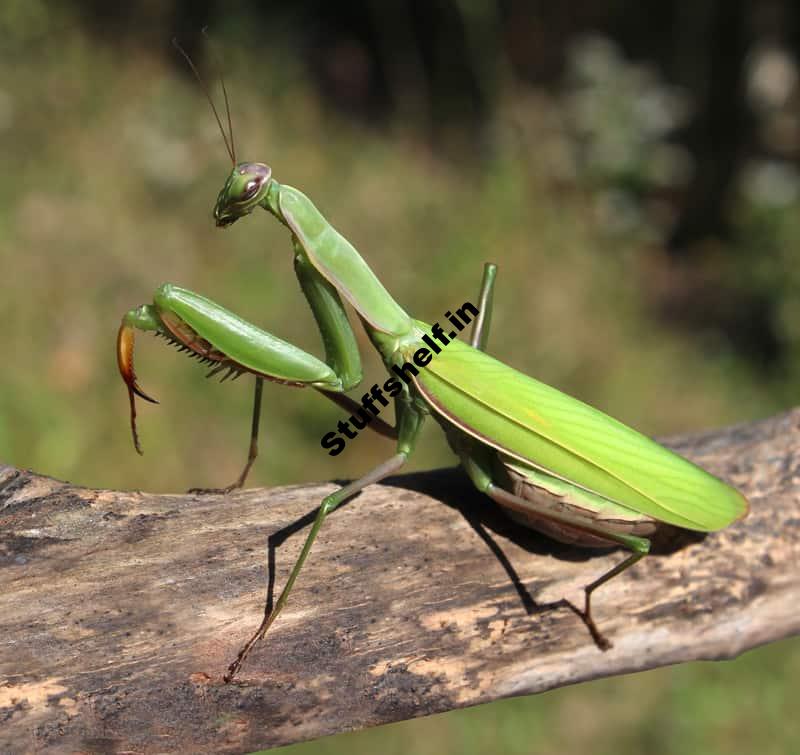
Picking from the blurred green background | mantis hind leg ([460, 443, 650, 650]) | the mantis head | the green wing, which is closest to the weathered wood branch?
mantis hind leg ([460, 443, 650, 650])

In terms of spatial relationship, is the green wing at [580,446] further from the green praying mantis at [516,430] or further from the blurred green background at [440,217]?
the blurred green background at [440,217]

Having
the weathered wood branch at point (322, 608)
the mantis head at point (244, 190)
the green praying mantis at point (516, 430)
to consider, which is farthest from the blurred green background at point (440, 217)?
the mantis head at point (244, 190)

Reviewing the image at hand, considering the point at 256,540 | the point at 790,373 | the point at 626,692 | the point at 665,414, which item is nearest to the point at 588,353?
the point at 665,414

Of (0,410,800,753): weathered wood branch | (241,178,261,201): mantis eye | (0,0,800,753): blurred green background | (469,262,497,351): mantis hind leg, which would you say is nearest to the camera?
(0,410,800,753): weathered wood branch

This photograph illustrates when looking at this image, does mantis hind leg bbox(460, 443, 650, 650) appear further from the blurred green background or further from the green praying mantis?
the blurred green background

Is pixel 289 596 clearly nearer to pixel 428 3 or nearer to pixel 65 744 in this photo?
pixel 65 744

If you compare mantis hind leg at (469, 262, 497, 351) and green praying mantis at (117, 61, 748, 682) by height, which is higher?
mantis hind leg at (469, 262, 497, 351)
